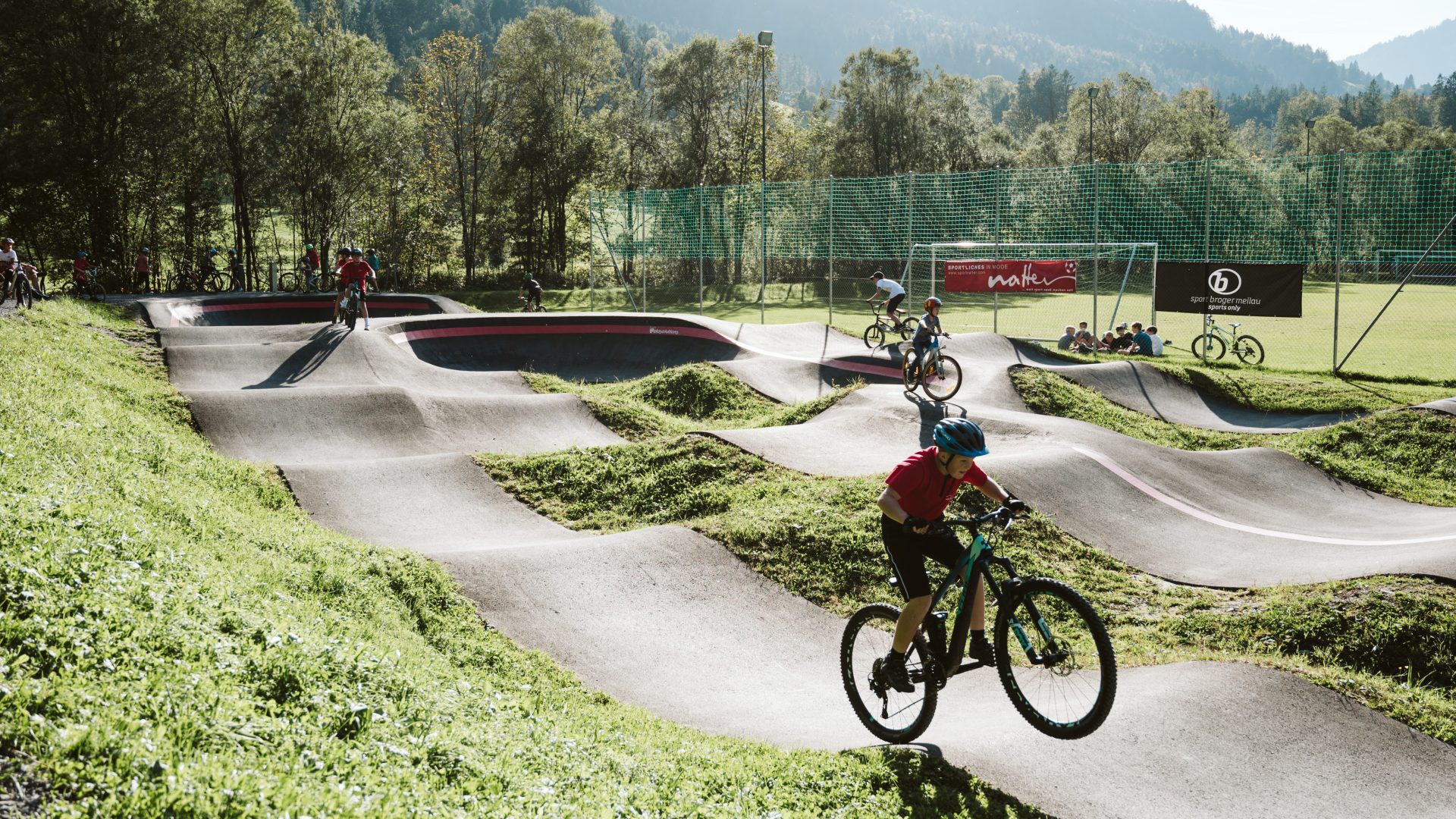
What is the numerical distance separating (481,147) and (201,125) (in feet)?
45.2

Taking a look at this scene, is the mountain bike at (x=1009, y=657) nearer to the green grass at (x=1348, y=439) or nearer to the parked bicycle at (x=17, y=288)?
the green grass at (x=1348, y=439)

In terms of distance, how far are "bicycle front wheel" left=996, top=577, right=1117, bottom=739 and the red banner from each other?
59.6ft

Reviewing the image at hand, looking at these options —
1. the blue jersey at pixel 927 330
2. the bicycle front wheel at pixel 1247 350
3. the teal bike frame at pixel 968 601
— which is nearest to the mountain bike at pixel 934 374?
the blue jersey at pixel 927 330

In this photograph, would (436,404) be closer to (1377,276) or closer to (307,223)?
(1377,276)

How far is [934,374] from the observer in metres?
16.6

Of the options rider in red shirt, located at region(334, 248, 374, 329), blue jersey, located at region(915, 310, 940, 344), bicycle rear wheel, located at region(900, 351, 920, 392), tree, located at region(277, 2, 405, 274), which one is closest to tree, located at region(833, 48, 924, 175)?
tree, located at region(277, 2, 405, 274)

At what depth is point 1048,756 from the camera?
5.83 meters

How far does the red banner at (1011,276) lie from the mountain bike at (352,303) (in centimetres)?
1397

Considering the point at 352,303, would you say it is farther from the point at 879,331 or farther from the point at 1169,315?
the point at 1169,315

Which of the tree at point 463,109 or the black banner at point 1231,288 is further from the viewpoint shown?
the tree at point 463,109

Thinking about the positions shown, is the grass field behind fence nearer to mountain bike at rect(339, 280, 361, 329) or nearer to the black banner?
the black banner

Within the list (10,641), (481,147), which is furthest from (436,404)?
(481,147)

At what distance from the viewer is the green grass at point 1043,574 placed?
745cm

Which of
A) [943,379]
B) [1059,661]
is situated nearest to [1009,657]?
[1059,661]
